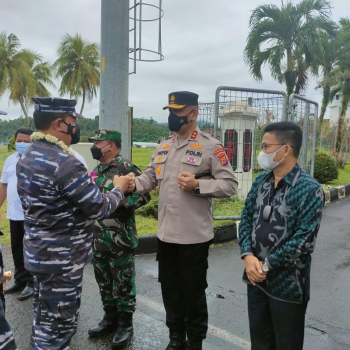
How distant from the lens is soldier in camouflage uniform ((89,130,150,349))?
2953 millimetres

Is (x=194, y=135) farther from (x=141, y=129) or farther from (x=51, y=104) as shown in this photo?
(x=141, y=129)

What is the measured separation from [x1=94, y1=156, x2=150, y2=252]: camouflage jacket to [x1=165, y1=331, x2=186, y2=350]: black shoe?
76 centimetres

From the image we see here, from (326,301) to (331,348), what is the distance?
950mm

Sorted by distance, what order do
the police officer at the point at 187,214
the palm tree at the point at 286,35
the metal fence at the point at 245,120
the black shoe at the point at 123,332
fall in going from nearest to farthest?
the police officer at the point at 187,214
the black shoe at the point at 123,332
the metal fence at the point at 245,120
the palm tree at the point at 286,35

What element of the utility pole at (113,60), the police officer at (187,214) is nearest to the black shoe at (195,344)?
the police officer at (187,214)

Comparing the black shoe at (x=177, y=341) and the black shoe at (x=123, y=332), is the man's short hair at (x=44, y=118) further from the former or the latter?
the black shoe at (x=177, y=341)

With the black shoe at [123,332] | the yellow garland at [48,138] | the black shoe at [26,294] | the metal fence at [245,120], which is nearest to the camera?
the yellow garland at [48,138]

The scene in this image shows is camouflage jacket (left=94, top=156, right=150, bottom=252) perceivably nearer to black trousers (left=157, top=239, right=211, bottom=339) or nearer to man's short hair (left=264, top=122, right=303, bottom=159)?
black trousers (left=157, top=239, right=211, bottom=339)

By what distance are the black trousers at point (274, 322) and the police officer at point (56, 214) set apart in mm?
1081

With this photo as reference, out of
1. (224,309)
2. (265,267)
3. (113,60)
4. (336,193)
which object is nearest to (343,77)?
(336,193)

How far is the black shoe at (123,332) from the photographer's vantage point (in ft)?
9.59

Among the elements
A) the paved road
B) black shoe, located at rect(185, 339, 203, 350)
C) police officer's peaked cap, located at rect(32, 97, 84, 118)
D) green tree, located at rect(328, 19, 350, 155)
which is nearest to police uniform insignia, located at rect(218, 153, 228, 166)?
police officer's peaked cap, located at rect(32, 97, 84, 118)

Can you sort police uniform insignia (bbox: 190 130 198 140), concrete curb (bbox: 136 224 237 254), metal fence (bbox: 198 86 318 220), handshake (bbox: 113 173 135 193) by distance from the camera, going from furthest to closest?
metal fence (bbox: 198 86 318 220)
concrete curb (bbox: 136 224 237 254)
police uniform insignia (bbox: 190 130 198 140)
handshake (bbox: 113 173 135 193)

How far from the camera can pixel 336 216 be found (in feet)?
25.7
